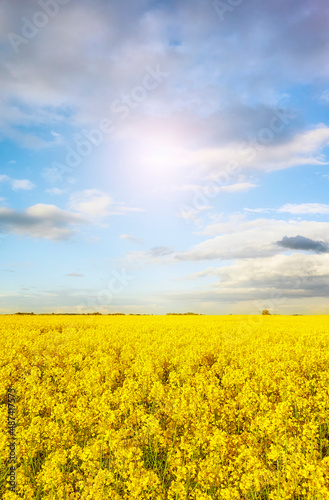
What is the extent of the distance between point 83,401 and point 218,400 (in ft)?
9.99

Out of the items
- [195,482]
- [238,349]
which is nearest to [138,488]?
[195,482]

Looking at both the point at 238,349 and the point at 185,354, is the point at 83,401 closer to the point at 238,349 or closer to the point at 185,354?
the point at 185,354

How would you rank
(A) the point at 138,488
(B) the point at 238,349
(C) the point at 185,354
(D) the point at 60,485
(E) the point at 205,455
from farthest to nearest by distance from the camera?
(B) the point at 238,349, (C) the point at 185,354, (E) the point at 205,455, (D) the point at 60,485, (A) the point at 138,488

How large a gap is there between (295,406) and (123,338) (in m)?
10.4

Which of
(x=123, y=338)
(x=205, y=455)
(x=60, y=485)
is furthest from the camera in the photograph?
(x=123, y=338)

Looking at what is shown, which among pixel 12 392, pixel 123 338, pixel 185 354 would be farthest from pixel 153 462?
pixel 123 338

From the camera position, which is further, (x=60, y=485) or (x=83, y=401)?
(x=83, y=401)

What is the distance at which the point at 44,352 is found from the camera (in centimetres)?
1320

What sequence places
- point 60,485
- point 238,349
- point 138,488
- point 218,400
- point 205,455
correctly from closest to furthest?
1. point 138,488
2. point 60,485
3. point 205,455
4. point 218,400
5. point 238,349

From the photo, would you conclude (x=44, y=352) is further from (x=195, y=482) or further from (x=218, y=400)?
(x=195, y=482)

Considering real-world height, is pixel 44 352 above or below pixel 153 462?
above

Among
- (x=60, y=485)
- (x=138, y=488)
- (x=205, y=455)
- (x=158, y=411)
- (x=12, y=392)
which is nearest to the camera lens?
(x=138, y=488)

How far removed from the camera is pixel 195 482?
5.11 meters

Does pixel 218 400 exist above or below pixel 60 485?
above
